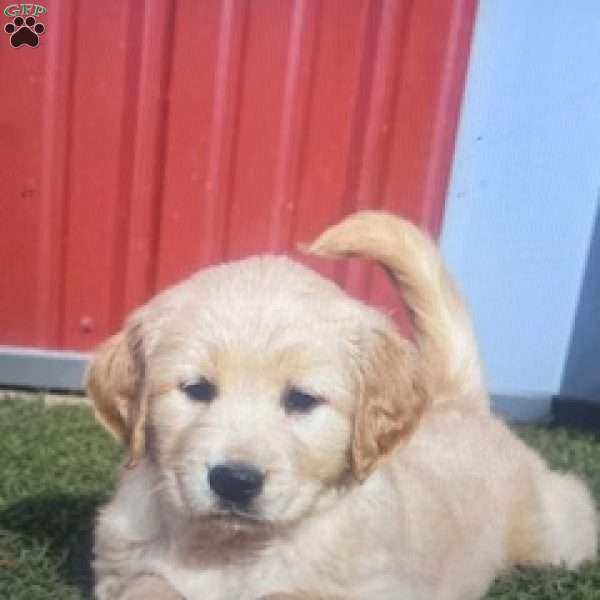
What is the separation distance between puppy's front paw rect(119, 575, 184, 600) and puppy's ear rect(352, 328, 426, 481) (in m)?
0.52

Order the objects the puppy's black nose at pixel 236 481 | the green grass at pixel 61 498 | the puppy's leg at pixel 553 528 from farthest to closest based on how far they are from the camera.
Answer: the puppy's leg at pixel 553 528 → the green grass at pixel 61 498 → the puppy's black nose at pixel 236 481

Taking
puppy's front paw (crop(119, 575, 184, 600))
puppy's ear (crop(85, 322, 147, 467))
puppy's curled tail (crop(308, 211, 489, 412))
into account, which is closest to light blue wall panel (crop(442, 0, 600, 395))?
puppy's curled tail (crop(308, 211, 489, 412))

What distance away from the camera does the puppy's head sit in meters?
2.64

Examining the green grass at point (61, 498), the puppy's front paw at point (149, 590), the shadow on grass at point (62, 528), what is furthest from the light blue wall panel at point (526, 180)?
the puppy's front paw at point (149, 590)

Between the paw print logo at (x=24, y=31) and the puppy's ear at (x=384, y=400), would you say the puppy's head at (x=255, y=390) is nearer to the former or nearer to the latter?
the puppy's ear at (x=384, y=400)

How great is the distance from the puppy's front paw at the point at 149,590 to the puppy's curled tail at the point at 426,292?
3.27ft

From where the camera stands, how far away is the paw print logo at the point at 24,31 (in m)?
4.88

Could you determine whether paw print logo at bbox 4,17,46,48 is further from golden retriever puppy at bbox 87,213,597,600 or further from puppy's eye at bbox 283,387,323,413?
puppy's eye at bbox 283,387,323,413

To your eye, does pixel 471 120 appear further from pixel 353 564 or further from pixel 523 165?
pixel 353 564

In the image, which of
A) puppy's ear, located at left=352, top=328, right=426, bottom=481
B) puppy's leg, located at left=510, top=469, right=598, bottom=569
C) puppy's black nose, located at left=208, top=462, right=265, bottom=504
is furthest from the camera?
puppy's leg, located at left=510, top=469, right=598, bottom=569

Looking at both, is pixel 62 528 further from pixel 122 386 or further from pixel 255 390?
pixel 255 390

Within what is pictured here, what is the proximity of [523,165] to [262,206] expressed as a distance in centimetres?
109

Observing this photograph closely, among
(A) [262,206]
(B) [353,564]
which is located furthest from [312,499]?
(A) [262,206]

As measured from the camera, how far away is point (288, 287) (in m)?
2.85
